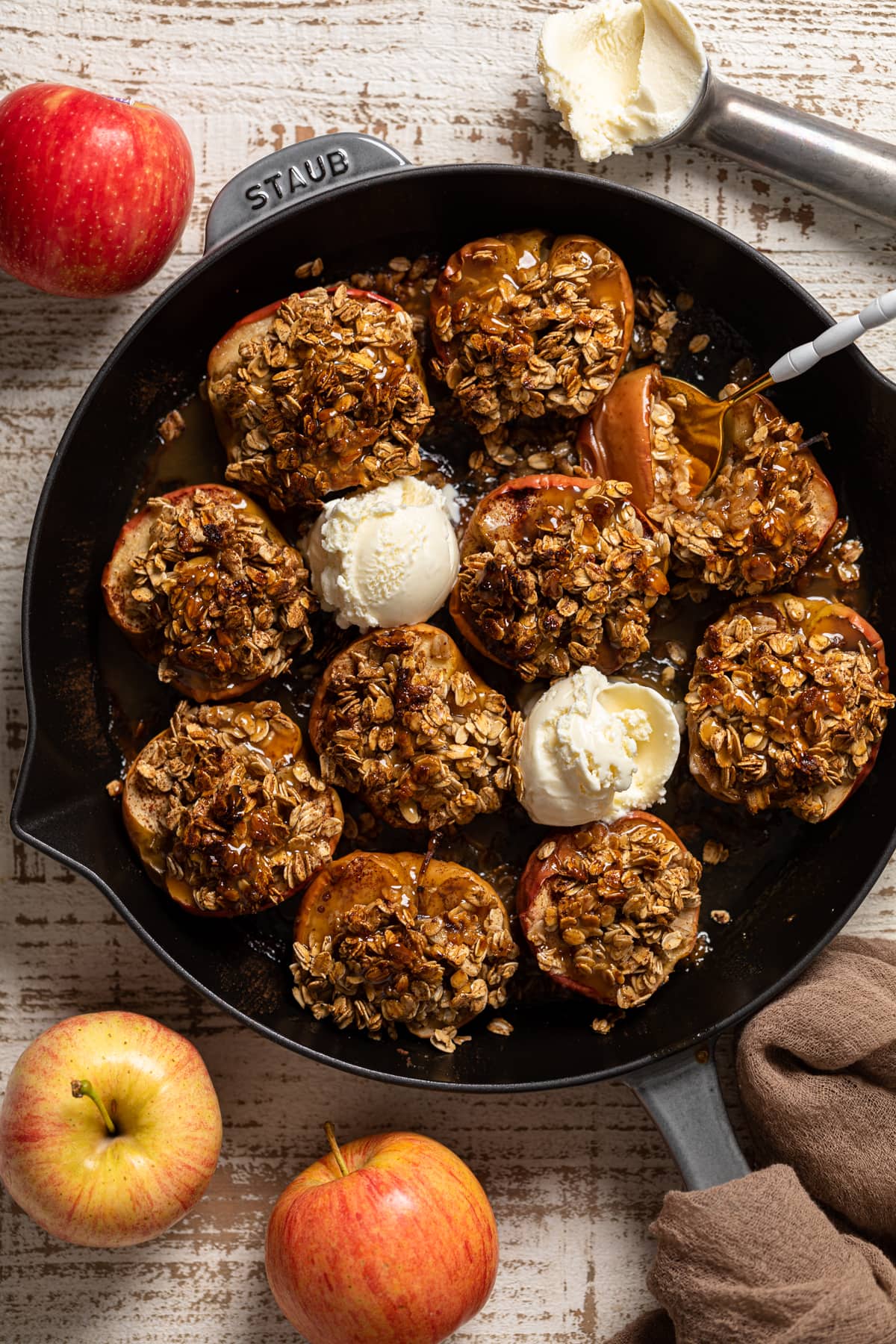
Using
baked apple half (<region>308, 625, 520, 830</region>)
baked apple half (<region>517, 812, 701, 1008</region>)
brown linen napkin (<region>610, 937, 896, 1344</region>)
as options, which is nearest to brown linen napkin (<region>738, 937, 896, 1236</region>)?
brown linen napkin (<region>610, 937, 896, 1344</region>)

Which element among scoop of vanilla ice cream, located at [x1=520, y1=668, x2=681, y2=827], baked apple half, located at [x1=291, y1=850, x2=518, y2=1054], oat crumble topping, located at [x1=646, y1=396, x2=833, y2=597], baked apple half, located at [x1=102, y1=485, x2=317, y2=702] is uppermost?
oat crumble topping, located at [x1=646, y1=396, x2=833, y2=597]

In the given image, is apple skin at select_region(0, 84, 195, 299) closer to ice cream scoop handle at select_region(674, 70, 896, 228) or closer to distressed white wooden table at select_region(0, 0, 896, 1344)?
distressed white wooden table at select_region(0, 0, 896, 1344)

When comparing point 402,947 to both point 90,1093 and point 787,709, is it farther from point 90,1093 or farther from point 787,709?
point 787,709

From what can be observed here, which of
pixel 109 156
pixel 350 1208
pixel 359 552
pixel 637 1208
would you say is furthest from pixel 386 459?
pixel 637 1208

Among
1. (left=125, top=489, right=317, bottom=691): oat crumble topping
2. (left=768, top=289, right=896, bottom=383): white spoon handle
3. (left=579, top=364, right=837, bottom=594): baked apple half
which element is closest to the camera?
(left=768, top=289, right=896, bottom=383): white spoon handle

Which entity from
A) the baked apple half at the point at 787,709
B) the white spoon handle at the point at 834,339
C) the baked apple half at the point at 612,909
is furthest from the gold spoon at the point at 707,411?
the baked apple half at the point at 612,909

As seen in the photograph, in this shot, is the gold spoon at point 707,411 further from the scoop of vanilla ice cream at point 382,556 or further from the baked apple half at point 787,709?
the scoop of vanilla ice cream at point 382,556

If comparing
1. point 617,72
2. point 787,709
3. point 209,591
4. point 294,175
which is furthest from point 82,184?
point 787,709
